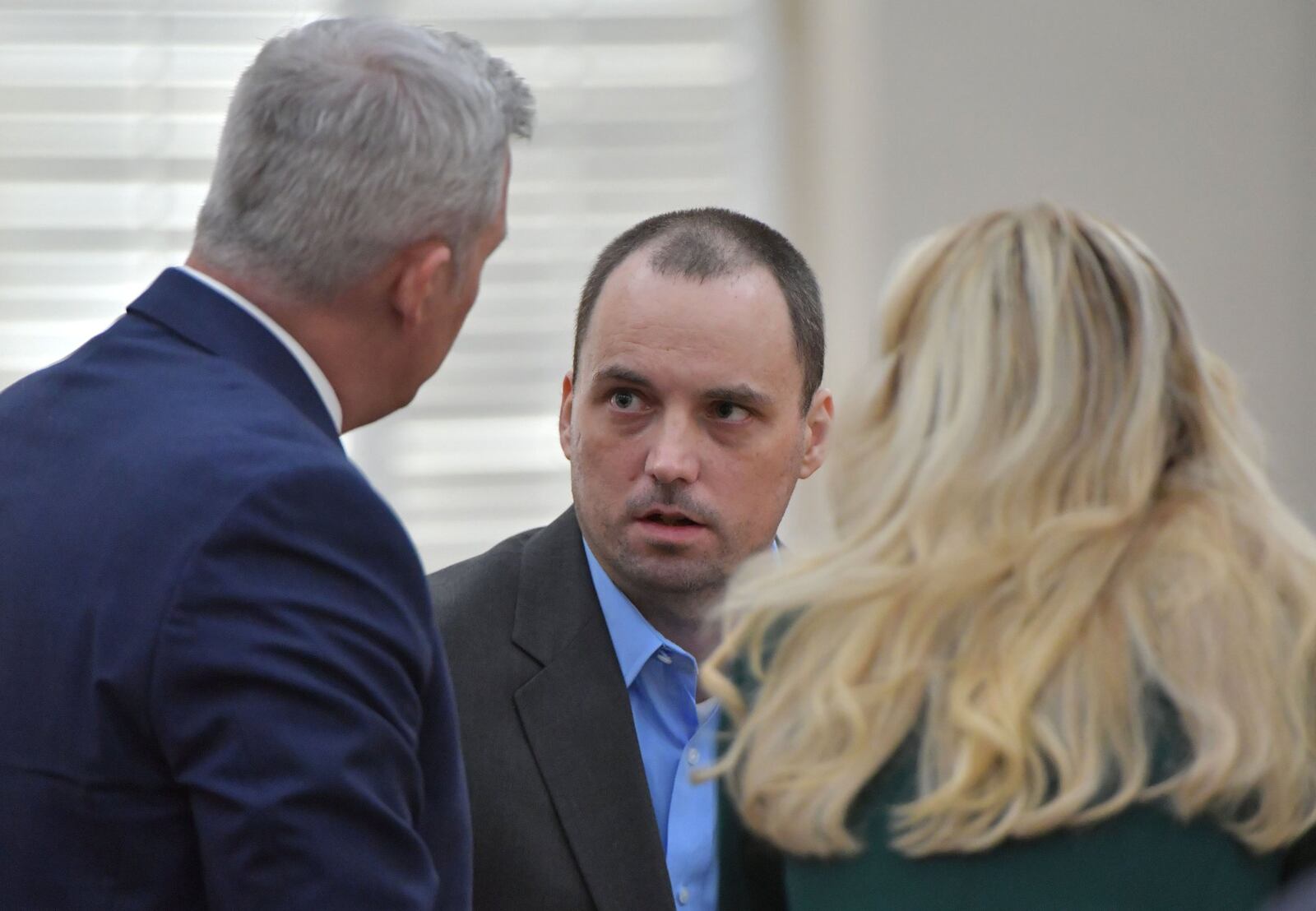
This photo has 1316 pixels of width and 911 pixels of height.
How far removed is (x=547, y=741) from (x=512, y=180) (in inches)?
77.4

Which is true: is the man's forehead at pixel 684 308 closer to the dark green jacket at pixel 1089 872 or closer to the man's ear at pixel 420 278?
the man's ear at pixel 420 278

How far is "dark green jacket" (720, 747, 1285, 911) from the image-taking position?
123 cm

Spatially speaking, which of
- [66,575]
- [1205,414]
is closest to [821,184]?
[1205,414]

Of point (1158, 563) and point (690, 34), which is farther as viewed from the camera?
point (690, 34)

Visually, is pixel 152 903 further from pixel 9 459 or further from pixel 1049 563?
pixel 1049 563

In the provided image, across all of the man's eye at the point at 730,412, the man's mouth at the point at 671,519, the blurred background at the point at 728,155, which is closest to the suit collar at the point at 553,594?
the man's mouth at the point at 671,519

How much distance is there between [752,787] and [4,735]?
59 cm

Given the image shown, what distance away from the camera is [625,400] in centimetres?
219

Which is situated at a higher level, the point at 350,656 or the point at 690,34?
the point at 690,34

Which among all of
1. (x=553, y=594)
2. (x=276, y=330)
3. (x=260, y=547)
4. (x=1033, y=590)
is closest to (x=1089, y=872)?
(x=1033, y=590)

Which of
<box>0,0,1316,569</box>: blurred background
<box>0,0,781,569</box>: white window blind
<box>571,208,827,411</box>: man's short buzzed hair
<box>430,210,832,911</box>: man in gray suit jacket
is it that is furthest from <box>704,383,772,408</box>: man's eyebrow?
<box>0,0,781,569</box>: white window blind

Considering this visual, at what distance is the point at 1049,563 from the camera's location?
130 centimetres

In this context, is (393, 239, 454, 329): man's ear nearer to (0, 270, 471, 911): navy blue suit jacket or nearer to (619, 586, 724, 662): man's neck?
(0, 270, 471, 911): navy blue suit jacket

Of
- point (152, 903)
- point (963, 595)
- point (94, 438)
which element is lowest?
point (152, 903)
